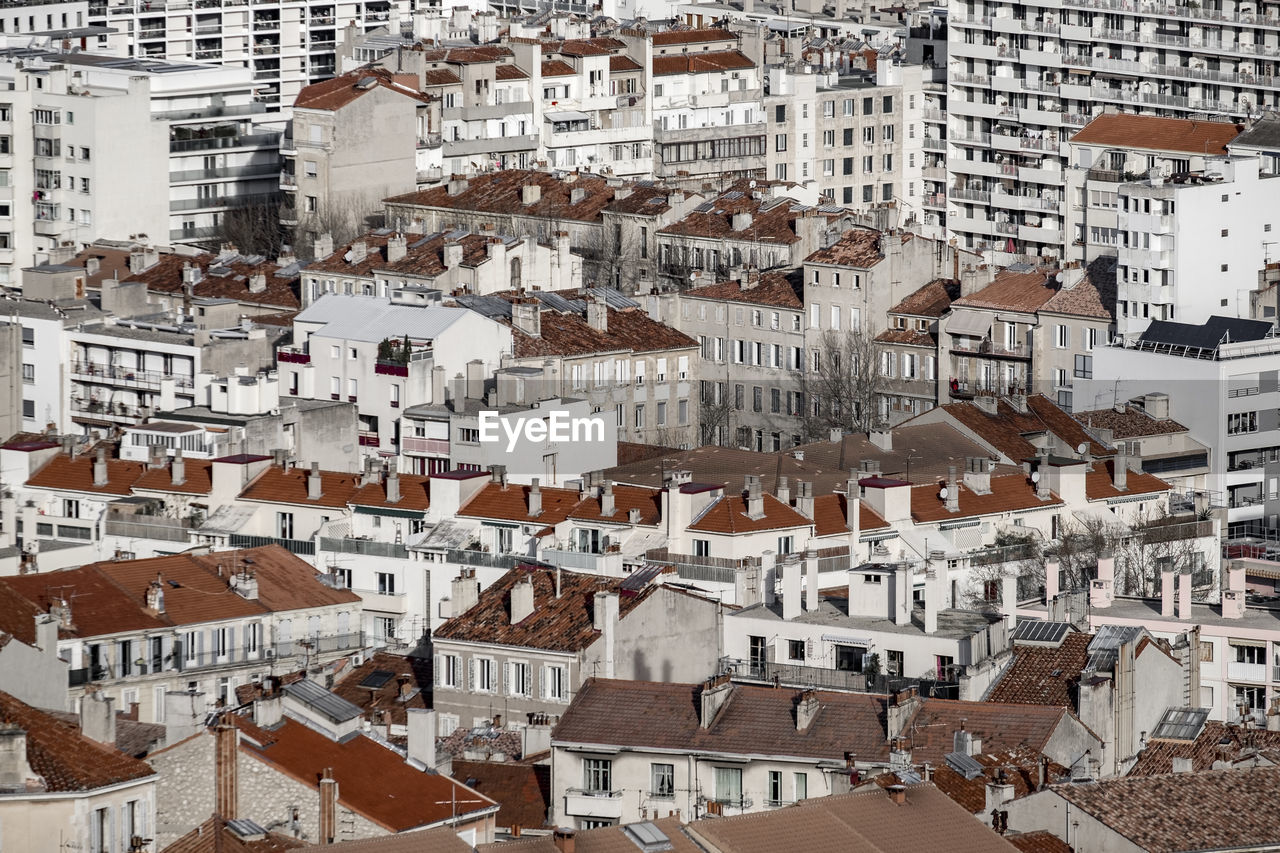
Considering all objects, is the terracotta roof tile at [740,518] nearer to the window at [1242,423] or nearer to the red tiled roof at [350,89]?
the window at [1242,423]

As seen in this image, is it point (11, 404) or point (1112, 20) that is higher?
point (1112, 20)

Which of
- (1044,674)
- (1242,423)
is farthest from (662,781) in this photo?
(1242,423)

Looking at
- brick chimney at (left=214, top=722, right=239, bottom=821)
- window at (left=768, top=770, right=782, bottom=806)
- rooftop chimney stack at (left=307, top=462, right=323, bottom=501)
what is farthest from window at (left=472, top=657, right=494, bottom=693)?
brick chimney at (left=214, top=722, right=239, bottom=821)

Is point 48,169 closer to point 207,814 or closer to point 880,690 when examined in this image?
point 880,690

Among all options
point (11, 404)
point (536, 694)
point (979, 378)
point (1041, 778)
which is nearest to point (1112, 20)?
point (979, 378)

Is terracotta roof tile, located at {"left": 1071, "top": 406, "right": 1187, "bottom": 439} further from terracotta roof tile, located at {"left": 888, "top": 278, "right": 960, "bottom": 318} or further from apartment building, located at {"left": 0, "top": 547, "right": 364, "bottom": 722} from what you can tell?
apartment building, located at {"left": 0, "top": 547, "right": 364, "bottom": 722}

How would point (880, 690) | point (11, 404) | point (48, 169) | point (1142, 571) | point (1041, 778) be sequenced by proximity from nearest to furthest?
point (1041, 778) → point (880, 690) → point (1142, 571) → point (11, 404) → point (48, 169)

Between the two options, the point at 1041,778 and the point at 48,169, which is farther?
the point at 48,169
